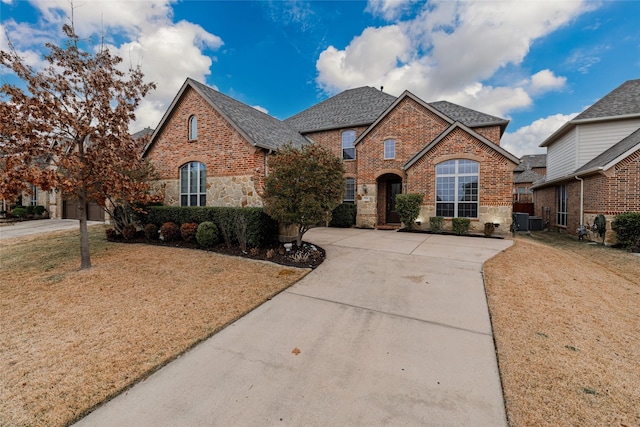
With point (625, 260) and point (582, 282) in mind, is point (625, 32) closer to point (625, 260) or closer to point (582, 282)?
point (625, 260)

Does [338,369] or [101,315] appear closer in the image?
[338,369]

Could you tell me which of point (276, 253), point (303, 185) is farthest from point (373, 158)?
point (276, 253)

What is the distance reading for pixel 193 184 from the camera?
1149 cm

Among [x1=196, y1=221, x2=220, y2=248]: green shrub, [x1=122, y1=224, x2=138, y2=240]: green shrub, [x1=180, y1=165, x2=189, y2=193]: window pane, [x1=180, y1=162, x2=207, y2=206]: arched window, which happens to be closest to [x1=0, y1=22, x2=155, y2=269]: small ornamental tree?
[x1=196, y1=221, x2=220, y2=248]: green shrub

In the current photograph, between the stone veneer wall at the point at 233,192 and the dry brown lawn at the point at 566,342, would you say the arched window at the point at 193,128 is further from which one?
the dry brown lawn at the point at 566,342

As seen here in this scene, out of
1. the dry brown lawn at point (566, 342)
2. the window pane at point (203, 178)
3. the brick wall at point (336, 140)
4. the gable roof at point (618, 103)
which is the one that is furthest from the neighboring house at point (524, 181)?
the window pane at point (203, 178)

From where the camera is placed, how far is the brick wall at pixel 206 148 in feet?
33.0

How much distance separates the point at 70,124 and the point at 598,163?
1987cm

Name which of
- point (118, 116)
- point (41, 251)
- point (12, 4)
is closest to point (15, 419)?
point (118, 116)

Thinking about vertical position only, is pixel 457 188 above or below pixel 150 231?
above

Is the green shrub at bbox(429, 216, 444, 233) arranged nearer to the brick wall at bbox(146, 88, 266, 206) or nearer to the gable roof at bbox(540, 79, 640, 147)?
the brick wall at bbox(146, 88, 266, 206)

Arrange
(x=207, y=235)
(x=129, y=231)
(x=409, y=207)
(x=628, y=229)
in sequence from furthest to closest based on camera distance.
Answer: (x=409, y=207)
(x=129, y=231)
(x=628, y=229)
(x=207, y=235)

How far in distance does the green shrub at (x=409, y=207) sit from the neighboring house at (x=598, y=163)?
7.27m

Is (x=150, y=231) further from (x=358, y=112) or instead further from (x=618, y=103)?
(x=618, y=103)
